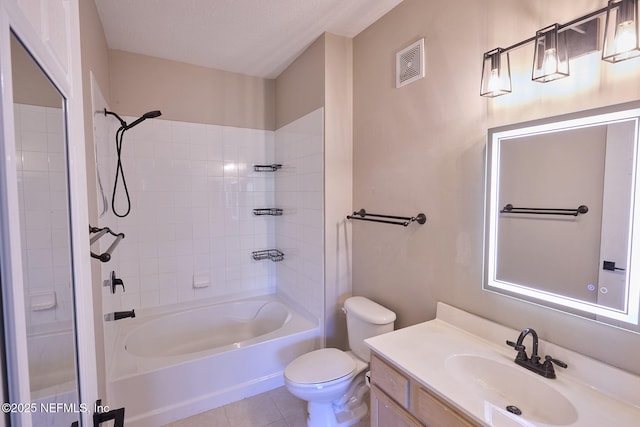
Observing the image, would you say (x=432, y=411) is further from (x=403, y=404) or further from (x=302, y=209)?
(x=302, y=209)

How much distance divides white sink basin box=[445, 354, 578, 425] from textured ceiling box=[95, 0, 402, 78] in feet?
6.92

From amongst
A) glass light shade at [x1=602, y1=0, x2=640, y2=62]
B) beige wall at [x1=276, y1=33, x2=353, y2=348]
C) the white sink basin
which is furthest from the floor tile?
glass light shade at [x1=602, y1=0, x2=640, y2=62]

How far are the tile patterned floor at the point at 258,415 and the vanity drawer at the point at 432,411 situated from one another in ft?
3.24

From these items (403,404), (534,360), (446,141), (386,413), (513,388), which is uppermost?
(446,141)

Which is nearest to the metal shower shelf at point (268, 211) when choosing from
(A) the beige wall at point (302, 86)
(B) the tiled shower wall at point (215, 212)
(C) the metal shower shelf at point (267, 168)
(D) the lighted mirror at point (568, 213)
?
(B) the tiled shower wall at point (215, 212)

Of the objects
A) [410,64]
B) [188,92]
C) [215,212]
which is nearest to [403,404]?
[410,64]

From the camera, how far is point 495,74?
133 centimetres

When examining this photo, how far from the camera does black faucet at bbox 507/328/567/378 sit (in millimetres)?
1172

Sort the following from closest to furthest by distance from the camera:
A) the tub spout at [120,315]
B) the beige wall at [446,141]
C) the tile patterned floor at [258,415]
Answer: the beige wall at [446,141]
the tub spout at [120,315]
the tile patterned floor at [258,415]

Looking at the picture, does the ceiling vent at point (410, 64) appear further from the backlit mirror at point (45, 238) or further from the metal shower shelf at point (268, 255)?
the metal shower shelf at point (268, 255)

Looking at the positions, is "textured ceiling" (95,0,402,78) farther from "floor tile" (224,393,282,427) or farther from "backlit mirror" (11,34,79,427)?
"floor tile" (224,393,282,427)

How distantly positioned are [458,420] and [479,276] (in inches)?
27.7

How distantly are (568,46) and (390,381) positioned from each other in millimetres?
1546

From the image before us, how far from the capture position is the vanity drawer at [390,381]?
1282 mm
